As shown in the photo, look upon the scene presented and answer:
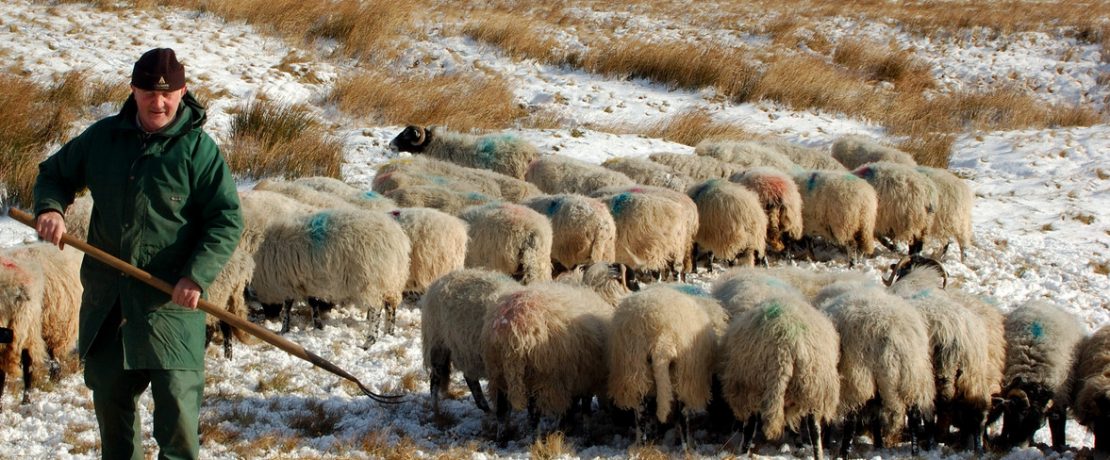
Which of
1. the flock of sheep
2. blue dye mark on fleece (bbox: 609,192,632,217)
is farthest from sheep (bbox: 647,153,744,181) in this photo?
the flock of sheep

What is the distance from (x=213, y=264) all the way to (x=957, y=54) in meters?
26.8

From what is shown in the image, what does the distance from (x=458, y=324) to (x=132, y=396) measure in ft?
10.4

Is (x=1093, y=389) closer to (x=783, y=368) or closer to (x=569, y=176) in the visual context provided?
(x=783, y=368)

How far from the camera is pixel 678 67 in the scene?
22.7m

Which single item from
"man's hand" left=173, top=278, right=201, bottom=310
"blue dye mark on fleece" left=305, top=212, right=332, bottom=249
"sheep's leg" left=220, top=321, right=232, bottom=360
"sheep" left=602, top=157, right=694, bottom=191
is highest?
"man's hand" left=173, top=278, right=201, bottom=310

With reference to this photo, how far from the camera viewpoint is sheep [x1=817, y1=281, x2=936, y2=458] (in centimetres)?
678

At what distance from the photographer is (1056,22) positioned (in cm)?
2906

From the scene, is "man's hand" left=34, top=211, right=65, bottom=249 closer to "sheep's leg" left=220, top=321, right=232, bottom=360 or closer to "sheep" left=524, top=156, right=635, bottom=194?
"sheep's leg" left=220, top=321, right=232, bottom=360

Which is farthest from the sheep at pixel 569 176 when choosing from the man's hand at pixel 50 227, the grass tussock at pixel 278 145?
the man's hand at pixel 50 227

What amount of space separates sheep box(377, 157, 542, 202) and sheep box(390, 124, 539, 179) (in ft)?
3.04

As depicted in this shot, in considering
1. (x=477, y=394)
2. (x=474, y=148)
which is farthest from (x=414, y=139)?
(x=477, y=394)

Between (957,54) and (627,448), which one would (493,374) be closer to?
(627,448)

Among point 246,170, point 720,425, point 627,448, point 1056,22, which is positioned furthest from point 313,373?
point 1056,22

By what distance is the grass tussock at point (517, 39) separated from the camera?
2350cm
